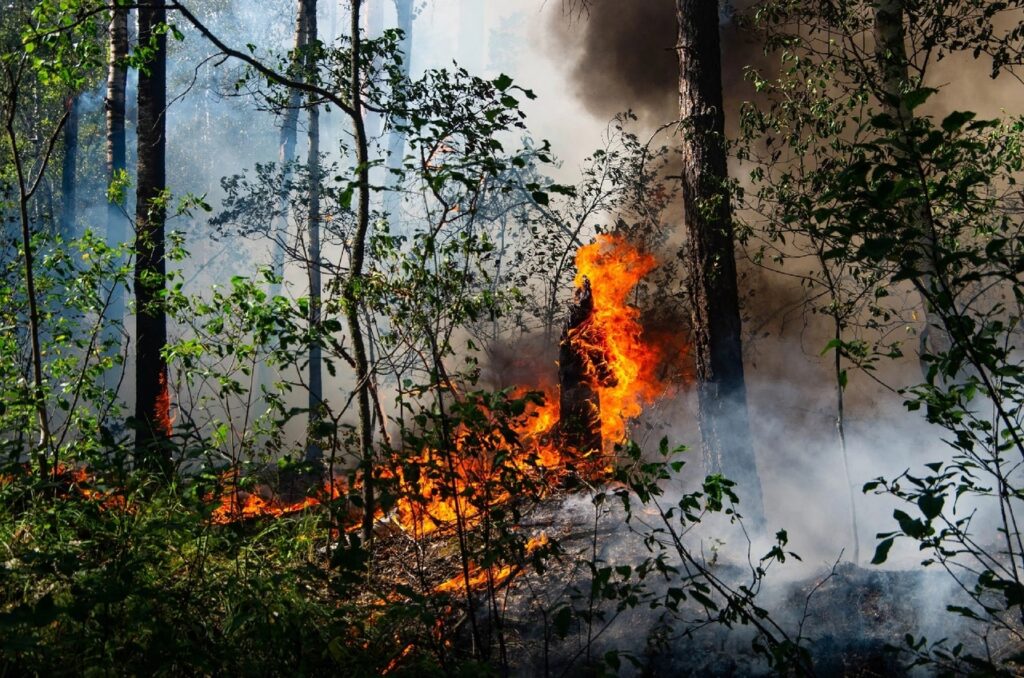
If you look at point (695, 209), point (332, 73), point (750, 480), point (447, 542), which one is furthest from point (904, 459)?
point (332, 73)

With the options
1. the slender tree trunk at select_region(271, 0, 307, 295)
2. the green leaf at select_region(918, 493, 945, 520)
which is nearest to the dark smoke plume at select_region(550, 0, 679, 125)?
the slender tree trunk at select_region(271, 0, 307, 295)

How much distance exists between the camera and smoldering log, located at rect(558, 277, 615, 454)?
9898 millimetres

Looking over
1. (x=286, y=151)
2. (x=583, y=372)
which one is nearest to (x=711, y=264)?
(x=583, y=372)

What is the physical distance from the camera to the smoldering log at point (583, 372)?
990cm

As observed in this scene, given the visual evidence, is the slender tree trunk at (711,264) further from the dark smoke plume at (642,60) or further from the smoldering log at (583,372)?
the dark smoke plume at (642,60)

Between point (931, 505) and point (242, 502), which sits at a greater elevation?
point (242, 502)

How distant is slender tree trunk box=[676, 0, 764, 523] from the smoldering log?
158 centimetres

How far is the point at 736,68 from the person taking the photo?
13961mm

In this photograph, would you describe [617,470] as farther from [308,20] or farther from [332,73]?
[308,20]

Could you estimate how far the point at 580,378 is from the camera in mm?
10055

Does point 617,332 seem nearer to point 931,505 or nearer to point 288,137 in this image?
point 931,505

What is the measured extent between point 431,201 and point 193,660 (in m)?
19.6

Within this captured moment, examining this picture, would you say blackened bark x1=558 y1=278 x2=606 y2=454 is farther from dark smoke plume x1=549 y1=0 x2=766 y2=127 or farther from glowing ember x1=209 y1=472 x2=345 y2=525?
dark smoke plume x1=549 y1=0 x2=766 y2=127

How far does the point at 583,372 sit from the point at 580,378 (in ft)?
0.29
